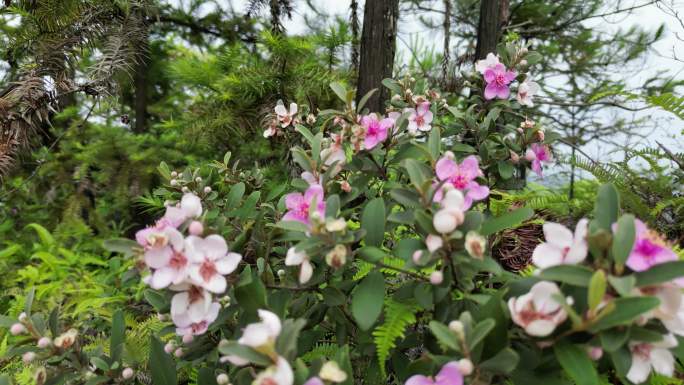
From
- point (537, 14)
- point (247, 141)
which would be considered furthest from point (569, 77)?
point (247, 141)

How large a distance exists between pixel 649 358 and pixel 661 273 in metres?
0.13

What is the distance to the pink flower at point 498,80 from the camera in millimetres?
1263

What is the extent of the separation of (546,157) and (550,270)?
707 mm

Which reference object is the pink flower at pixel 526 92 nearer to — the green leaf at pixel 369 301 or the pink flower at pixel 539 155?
the pink flower at pixel 539 155

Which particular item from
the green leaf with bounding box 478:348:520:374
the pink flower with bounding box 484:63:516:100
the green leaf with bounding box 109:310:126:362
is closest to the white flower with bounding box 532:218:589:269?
the green leaf with bounding box 478:348:520:374

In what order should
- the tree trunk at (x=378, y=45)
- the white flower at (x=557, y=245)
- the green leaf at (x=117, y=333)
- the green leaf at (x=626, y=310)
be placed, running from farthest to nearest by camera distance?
the tree trunk at (x=378, y=45) < the green leaf at (x=117, y=333) < the white flower at (x=557, y=245) < the green leaf at (x=626, y=310)

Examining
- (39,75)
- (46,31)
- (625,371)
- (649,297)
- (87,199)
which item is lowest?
(87,199)

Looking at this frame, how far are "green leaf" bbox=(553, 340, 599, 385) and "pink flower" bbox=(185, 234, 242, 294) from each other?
518 millimetres

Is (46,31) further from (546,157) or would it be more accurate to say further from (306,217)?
(546,157)

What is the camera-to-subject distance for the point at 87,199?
125 inches

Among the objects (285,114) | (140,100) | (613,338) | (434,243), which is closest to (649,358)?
(613,338)

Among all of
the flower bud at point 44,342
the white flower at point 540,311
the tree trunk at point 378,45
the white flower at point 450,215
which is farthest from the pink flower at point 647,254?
the tree trunk at point 378,45

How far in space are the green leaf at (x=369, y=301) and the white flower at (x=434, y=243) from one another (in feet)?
0.45

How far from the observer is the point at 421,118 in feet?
3.98
